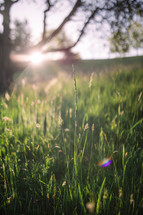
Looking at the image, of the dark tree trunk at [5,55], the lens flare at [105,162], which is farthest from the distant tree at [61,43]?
the lens flare at [105,162]

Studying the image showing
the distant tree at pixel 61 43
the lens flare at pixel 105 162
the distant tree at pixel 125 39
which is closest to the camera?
the lens flare at pixel 105 162

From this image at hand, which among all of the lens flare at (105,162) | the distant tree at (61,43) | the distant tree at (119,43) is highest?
the distant tree at (61,43)

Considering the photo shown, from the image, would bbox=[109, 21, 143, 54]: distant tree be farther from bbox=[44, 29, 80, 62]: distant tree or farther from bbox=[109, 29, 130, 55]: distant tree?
bbox=[44, 29, 80, 62]: distant tree

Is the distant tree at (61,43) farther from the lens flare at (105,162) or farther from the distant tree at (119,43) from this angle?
the lens flare at (105,162)

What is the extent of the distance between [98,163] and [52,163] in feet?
1.59

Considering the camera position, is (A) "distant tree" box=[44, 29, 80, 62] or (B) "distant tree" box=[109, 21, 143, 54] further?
(A) "distant tree" box=[44, 29, 80, 62]

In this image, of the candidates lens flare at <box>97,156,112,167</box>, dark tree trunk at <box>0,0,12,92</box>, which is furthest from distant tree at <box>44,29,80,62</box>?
lens flare at <box>97,156,112,167</box>

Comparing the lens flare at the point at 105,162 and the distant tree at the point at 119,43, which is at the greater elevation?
the distant tree at the point at 119,43

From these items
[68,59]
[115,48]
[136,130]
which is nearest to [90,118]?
[136,130]

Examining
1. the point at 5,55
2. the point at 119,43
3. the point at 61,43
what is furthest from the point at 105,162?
the point at 61,43

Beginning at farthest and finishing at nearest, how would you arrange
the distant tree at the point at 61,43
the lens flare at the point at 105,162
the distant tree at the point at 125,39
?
the distant tree at the point at 61,43, the distant tree at the point at 125,39, the lens flare at the point at 105,162

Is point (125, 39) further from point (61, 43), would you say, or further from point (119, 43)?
point (61, 43)

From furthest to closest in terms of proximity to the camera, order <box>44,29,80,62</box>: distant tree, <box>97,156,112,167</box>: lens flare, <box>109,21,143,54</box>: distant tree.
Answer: <box>44,29,80,62</box>: distant tree < <box>109,21,143,54</box>: distant tree < <box>97,156,112,167</box>: lens flare

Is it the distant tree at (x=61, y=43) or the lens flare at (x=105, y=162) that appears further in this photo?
the distant tree at (x=61, y=43)
